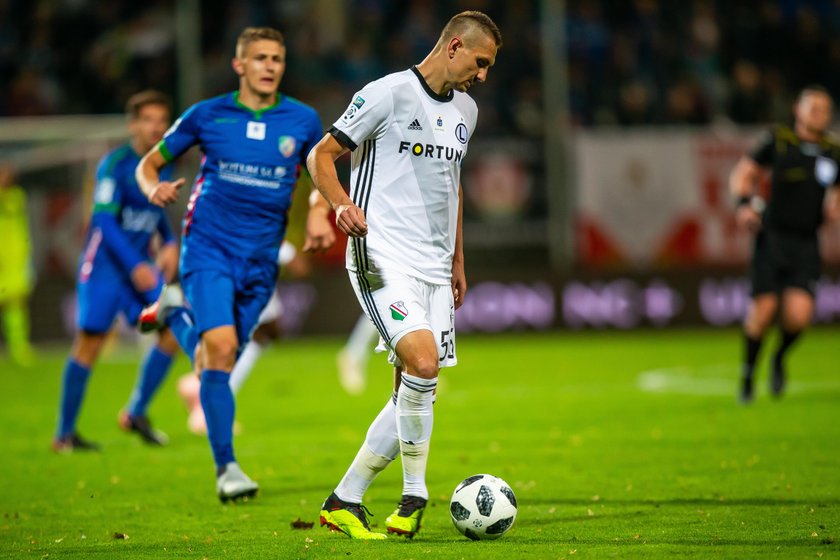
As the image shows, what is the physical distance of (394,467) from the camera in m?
8.40

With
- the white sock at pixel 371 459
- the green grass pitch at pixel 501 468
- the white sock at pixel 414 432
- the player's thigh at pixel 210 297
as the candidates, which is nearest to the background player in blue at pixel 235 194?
the player's thigh at pixel 210 297

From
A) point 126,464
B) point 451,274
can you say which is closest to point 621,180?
point 126,464

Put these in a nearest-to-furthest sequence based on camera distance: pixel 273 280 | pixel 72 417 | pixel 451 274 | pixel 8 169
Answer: pixel 451 274
pixel 273 280
pixel 72 417
pixel 8 169

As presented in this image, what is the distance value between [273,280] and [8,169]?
11.1 metres

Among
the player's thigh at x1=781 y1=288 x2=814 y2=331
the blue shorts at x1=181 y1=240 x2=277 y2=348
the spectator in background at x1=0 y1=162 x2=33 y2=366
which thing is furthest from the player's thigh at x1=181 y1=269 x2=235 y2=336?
the spectator in background at x1=0 y1=162 x2=33 y2=366

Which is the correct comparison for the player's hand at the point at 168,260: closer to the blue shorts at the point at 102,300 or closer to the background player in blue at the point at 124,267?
the background player in blue at the point at 124,267

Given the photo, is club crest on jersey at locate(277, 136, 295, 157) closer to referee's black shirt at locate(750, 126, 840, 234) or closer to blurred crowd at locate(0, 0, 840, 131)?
referee's black shirt at locate(750, 126, 840, 234)

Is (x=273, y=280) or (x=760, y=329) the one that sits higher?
(x=273, y=280)

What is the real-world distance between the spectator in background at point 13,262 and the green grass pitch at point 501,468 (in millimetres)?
3049

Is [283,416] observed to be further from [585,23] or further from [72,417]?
[585,23]

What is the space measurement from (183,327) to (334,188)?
8.61 ft

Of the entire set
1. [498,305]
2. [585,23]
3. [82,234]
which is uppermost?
[585,23]

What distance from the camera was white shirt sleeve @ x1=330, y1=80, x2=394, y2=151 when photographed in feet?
18.7

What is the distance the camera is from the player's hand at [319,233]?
6512 millimetres
